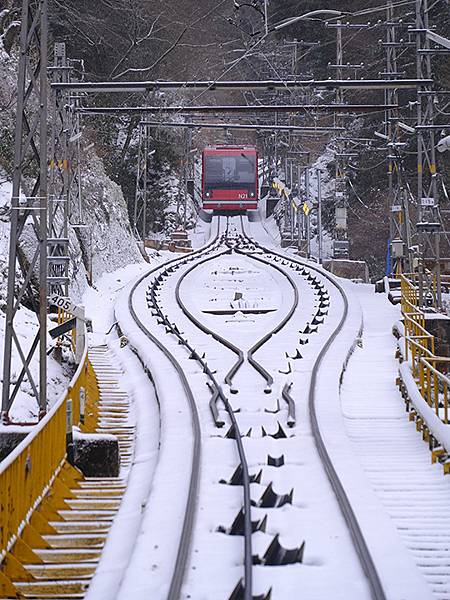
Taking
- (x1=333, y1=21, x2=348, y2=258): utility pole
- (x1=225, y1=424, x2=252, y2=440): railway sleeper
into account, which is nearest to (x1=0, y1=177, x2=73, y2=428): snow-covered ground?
(x1=225, y1=424, x2=252, y2=440): railway sleeper

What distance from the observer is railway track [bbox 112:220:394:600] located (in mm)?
6562

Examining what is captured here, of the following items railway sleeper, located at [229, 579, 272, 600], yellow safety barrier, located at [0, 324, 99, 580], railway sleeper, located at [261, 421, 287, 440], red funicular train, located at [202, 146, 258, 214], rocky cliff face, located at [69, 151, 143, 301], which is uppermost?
red funicular train, located at [202, 146, 258, 214]

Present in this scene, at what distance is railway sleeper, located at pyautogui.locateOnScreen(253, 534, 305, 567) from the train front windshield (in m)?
41.5

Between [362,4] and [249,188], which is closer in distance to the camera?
[249,188]

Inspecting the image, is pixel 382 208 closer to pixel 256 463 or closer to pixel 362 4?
pixel 362 4

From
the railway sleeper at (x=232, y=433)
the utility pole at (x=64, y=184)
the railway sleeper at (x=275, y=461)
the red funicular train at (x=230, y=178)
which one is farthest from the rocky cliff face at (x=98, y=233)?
the railway sleeper at (x=275, y=461)

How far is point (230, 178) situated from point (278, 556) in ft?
137

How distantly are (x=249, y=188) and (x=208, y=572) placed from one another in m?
42.3

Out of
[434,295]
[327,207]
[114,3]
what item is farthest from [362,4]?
[434,295]

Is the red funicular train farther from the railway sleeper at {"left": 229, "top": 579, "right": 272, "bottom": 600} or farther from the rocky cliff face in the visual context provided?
the railway sleeper at {"left": 229, "top": 579, "right": 272, "bottom": 600}

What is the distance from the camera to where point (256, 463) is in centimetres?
963

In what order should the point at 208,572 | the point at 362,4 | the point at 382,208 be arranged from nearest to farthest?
the point at 208,572, the point at 382,208, the point at 362,4

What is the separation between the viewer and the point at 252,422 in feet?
38.4

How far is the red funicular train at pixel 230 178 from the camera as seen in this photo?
4741 centimetres
